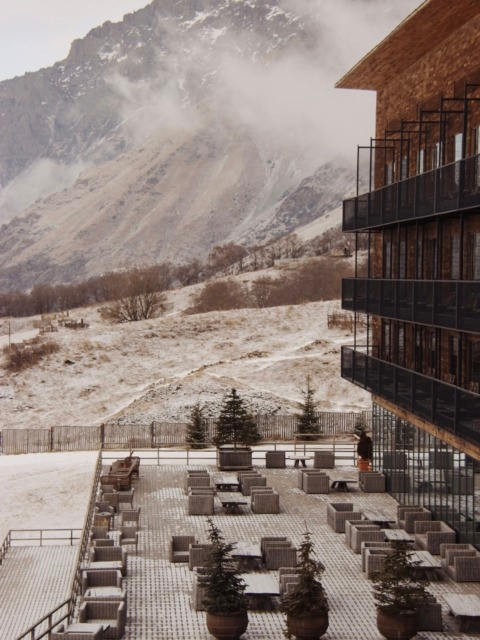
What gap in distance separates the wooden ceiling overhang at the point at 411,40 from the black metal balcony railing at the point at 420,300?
235 inches

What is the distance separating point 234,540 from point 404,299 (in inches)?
283

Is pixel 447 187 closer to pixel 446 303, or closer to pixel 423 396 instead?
pixel 446 303

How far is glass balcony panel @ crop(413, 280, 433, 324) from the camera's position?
22594 millimetres

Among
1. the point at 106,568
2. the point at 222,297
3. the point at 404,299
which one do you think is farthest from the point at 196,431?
the point at 222,297

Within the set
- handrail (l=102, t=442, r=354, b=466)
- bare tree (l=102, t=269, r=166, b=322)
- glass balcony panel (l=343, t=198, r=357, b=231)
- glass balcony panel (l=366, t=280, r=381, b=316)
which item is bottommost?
handrail (l=102, t=442, r=354, b=466)

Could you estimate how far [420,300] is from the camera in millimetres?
23547

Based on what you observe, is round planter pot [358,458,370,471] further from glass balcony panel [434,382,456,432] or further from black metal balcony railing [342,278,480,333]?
glass balcony panel [434,382,456,432]

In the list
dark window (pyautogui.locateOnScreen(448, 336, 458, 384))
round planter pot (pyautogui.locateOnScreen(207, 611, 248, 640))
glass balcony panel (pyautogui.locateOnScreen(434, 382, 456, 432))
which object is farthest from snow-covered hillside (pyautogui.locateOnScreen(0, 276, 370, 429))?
round planter pot (pyautogui.locateOnScreen(207, 611, 248, 640))

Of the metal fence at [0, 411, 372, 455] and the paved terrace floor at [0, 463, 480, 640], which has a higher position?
the paved terrace floor at [0, 463, 480, 640]

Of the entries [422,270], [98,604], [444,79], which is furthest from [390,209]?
[98,604]

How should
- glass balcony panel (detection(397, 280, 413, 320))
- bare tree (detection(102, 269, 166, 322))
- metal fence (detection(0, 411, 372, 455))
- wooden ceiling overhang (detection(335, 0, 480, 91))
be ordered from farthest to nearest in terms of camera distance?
bare tree (detection(102, 269, 166, 322)) < metal fence (detection(0, 411, 372, 455)) < glass balcony panel (detection(397, 280, 413, 320)) < wooden ceiling overhang (detection(335, 0, 480, 91))

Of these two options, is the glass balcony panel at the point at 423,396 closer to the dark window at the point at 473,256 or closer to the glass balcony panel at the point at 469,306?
the dark window at the point at 473,256

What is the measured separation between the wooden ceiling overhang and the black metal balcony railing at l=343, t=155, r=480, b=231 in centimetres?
358

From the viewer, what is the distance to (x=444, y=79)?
24.8 metres
